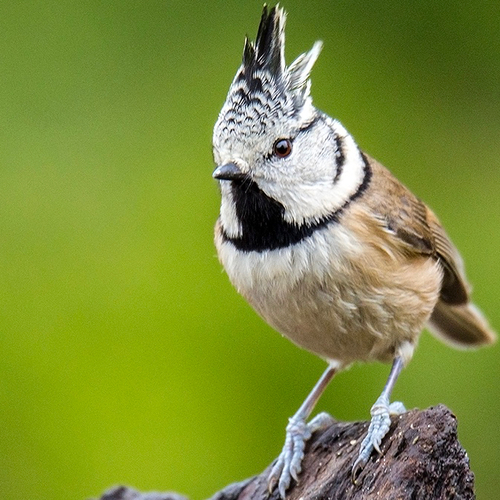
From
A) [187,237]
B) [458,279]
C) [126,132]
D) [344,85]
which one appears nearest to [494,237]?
[458,279]

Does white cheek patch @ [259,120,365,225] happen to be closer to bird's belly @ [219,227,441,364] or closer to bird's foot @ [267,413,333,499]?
bird's belly @ [219,227,441,364]

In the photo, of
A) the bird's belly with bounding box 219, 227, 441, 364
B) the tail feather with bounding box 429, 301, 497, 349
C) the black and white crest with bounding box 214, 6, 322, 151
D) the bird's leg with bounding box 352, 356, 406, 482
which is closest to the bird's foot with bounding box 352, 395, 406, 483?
the bird's leg with bounding box 352, 356, 406, 482

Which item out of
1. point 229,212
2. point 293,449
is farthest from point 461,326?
point 229,212

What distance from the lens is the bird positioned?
11.0 feet

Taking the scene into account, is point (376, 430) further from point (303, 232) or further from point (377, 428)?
point (303, 232)

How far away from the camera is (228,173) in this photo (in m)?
3.25

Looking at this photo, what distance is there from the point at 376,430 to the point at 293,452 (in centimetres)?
44

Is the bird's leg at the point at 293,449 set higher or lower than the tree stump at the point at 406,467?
lower

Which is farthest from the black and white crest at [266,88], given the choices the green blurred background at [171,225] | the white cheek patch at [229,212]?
the green blurred background at [171,225]

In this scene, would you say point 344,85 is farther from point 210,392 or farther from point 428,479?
point 428,479

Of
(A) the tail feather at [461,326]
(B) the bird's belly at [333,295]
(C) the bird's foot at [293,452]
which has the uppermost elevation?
(A) the tail feather at [461,326]

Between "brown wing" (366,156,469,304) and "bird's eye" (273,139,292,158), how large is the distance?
41cm

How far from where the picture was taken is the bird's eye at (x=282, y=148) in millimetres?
3371

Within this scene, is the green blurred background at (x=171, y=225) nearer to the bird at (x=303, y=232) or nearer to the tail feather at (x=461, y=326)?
the tail feather at (x=461, y=326)
